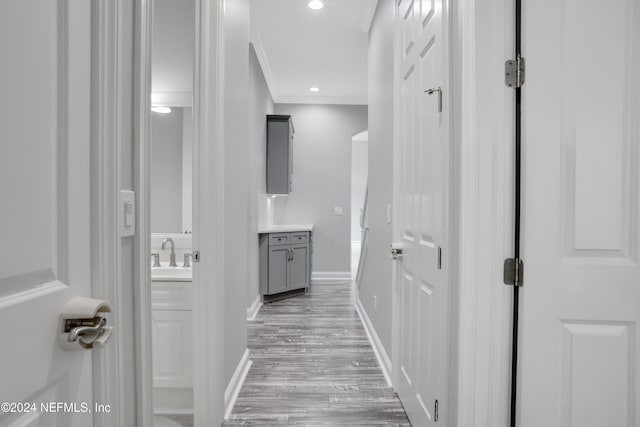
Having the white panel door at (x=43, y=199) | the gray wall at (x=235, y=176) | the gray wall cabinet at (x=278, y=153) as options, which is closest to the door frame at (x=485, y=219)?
the white panel door at (x=43, y=199)

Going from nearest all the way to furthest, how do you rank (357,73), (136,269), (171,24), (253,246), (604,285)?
(136,269)
(604,285)
(171,24)
(253,246)
(357,73)

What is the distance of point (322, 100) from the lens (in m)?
5.78

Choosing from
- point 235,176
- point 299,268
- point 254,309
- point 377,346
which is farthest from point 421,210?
point 299,268

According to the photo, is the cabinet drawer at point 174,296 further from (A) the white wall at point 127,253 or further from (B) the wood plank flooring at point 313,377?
(A) the white wall at point 127,253

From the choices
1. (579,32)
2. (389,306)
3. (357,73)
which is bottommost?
(389,306)

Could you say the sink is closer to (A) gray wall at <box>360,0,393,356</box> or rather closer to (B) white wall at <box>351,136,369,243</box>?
(A) gray wall at <box>360,0,393,356</box>

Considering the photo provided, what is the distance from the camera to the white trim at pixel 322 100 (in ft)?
18.8

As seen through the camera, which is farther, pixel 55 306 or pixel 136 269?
pixel 136 269

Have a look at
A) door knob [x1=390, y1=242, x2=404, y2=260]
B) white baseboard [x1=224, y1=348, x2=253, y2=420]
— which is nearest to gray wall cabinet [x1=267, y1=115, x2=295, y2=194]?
white baseboard [x1=224, y1=348, x2=253, y2=420]

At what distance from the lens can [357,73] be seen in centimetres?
476

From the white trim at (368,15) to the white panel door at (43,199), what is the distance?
9.59 feet

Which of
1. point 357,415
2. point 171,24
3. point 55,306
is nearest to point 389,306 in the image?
point 357,415

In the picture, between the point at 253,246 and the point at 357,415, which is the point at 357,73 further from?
the point at 357,415

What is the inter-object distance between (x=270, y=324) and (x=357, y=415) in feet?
5.75
